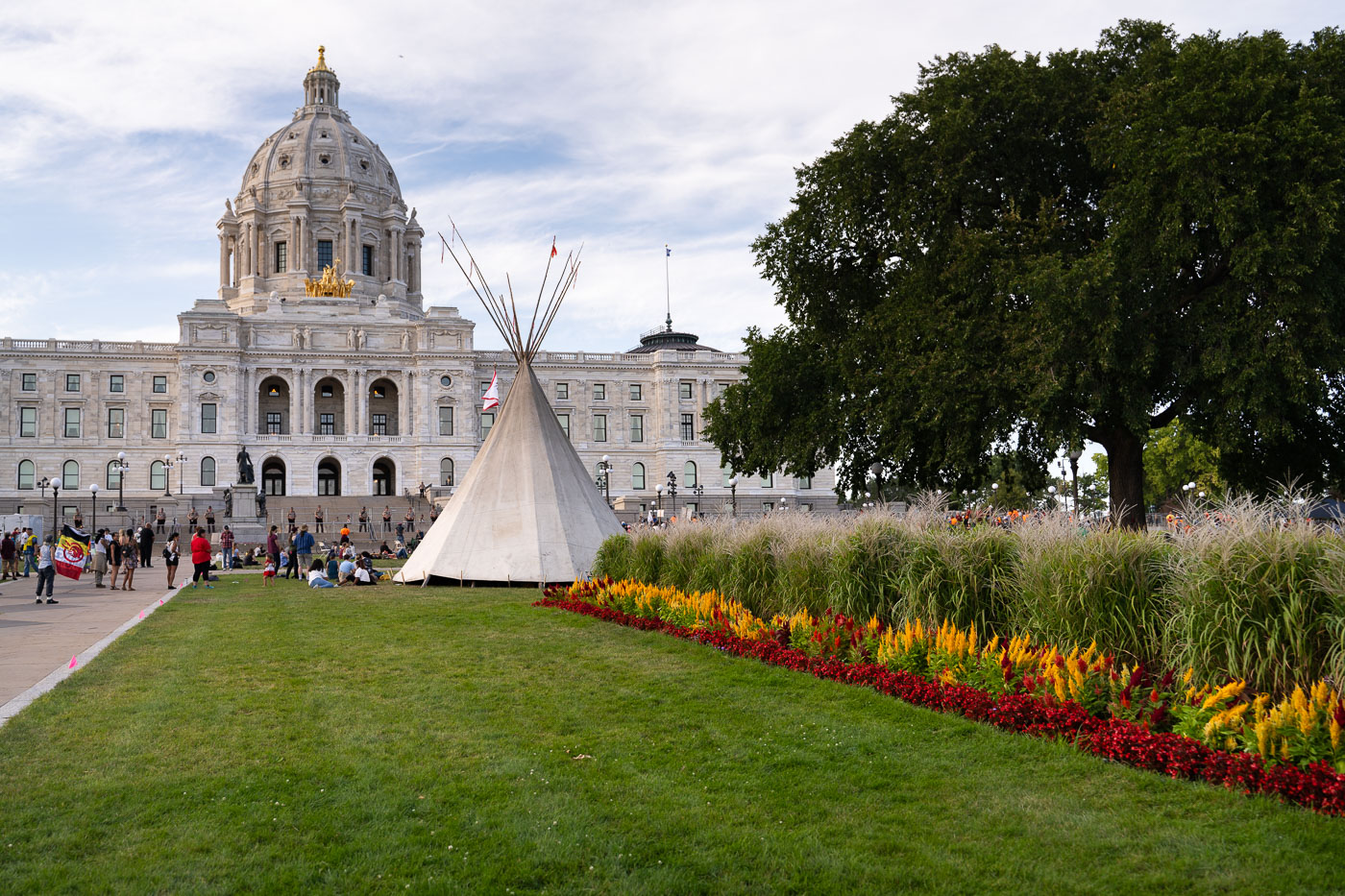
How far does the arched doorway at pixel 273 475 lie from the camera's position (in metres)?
82.1

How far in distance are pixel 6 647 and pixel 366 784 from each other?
32.1 feet

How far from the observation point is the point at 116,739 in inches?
321

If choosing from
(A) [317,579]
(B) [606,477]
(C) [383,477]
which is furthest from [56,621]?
(C) [383,477]

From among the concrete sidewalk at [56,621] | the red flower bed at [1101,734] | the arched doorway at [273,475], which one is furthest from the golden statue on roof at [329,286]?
the red flower bed at [1101,734]

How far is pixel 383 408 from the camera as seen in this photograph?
85.8 meters

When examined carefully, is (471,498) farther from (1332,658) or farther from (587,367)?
(587,367)

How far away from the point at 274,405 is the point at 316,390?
11.2 feet

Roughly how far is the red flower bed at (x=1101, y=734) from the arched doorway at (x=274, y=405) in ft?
256

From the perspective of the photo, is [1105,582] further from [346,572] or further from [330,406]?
[330,406]

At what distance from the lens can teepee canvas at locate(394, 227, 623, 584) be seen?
22.7 meters

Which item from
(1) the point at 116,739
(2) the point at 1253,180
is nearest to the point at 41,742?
(1) the point at 116,739

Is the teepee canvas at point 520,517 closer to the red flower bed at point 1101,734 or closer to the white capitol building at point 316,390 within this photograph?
the red flower bed at point 1101,734

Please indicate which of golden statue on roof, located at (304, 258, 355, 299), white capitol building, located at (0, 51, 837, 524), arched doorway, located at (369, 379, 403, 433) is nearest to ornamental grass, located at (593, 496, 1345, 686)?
white capitol building, located at (0, 51, 837, 524)

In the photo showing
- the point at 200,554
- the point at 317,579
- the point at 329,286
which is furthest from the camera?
the point at 329,286
